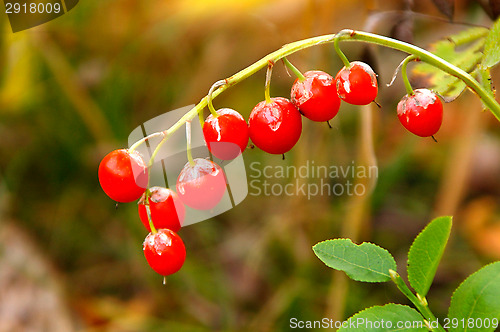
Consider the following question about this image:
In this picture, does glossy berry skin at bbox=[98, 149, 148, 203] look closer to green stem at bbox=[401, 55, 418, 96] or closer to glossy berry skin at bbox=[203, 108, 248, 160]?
glossy berry skin at bbox=[203, 108, 248, 160]

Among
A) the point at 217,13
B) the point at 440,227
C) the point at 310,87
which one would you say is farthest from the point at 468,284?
the point at 217,13

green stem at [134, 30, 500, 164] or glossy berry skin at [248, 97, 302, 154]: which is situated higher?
green stem at [134, 30, 500, 164]

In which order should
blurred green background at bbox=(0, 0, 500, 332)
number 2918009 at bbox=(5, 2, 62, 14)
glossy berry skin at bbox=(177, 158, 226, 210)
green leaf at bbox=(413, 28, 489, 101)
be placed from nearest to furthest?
glossy berry skin at bbox=(177, 158, 226, 210) < green leaf at bbox=(413, 28, 489, 101) < blurred green background at bbox=(0, 0, 500, 332) < number 2918009 at bbox=(5, 2, 62, 14)

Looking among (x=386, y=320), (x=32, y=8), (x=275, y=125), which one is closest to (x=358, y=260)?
(x=386, y=320)

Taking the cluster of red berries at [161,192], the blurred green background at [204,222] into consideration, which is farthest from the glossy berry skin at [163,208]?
the blurred green background at [204,222]

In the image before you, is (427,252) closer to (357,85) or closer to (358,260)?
(358,260)

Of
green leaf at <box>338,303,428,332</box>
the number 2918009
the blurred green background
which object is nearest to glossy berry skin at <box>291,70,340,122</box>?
green leaf at <box>338,303,428,332</box>

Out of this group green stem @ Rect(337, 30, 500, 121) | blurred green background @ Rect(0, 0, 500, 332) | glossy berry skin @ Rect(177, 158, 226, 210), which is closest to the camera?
green stem @ Rect(337, 30, 500, 121)
